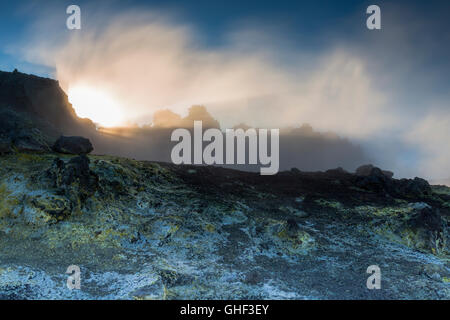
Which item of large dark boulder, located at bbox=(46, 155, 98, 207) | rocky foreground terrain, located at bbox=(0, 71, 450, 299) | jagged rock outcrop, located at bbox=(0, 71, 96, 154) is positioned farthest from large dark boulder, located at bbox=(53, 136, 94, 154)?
large dark boulder, located at bbox=(46, 155, 98, 207)

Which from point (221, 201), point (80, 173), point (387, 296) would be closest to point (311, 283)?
point (387, 296)

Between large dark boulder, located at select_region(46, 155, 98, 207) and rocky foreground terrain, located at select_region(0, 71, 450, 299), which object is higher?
large dark boulder, located at select_region(46, 155, 98, 207)

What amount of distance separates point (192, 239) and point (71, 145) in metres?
24.3

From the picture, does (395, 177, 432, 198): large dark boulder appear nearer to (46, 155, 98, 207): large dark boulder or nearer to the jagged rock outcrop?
(46, 155, 98, 207): large dark boulder

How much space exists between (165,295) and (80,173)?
15723 millimetres

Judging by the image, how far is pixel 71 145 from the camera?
35.1 metres

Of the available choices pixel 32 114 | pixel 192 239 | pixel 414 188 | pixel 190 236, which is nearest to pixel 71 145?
pixel 190 236

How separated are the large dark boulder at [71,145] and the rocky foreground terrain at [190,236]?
169 millimetres

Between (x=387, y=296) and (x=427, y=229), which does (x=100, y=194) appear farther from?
(x=427, y=229)

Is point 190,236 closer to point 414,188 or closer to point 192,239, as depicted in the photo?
point 192,239

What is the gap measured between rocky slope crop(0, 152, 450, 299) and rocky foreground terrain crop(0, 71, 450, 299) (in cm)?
9

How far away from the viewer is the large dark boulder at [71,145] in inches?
1342

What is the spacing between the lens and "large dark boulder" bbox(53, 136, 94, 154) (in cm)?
3409
